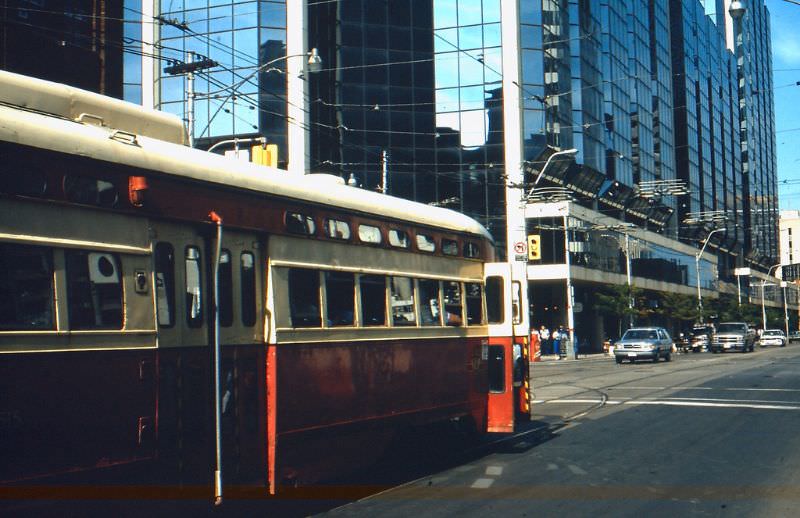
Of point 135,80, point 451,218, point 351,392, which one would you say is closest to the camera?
point 351,392

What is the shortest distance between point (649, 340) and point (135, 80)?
27.7m

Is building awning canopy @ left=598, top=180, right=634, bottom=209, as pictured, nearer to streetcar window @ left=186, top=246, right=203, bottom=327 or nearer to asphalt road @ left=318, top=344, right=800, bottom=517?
asphalt road @ left=318, top=344, right=800, bottom=517

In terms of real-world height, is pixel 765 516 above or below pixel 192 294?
below

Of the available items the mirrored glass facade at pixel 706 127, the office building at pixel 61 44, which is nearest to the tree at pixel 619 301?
the mirrored glass facade at pixel 706 127

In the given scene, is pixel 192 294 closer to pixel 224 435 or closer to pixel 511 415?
pixel 224 435

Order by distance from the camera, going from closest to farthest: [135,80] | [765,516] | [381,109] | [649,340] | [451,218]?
[765,516]
[451,218]
[649,340]
[135,80]
[381,109]

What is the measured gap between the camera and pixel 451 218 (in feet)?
38.7

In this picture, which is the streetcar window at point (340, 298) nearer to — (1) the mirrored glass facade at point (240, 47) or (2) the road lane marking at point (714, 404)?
(2) the road lane marking at point (714, 404)

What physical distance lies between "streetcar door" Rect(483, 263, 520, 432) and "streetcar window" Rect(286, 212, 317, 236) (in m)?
4.41

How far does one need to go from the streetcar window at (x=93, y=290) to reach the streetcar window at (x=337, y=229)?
9.24 ft

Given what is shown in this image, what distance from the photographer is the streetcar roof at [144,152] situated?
605 cm

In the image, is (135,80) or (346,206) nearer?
(346,206)

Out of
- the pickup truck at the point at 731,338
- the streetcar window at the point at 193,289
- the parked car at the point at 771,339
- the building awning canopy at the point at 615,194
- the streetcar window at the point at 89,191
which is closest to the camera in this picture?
the streetcar window at the point at 89,191

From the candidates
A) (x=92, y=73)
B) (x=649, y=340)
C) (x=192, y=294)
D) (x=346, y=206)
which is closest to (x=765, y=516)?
(x=346, y=206)
